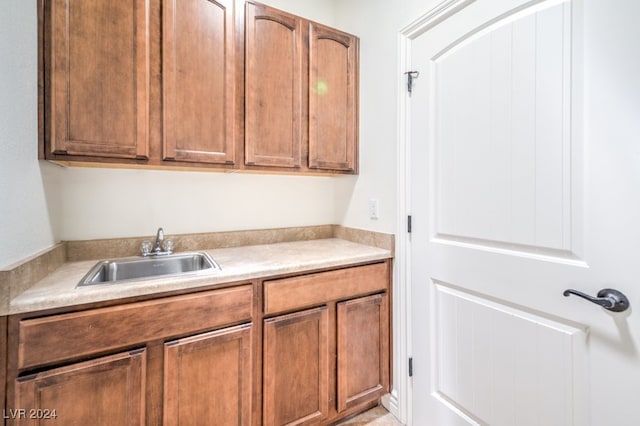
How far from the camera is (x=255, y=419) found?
1352mm

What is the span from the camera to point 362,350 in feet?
5.51

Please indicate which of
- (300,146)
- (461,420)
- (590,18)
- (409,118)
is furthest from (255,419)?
(590,18)

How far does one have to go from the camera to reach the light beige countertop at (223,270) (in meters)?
1.00

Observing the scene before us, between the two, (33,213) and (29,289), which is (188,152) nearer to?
(33,213)

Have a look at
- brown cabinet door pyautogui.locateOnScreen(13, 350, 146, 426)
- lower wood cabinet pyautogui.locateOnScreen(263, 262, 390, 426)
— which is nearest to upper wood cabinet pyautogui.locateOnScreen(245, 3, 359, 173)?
lower wood cabinet pyautogui.locateOnScreen(263, 262, 390, 426)

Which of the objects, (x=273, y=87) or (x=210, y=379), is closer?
(x=210, y=379)

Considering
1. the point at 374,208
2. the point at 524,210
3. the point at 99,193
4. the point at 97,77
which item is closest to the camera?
the point at 524,210

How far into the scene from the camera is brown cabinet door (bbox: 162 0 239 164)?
143 centimetres

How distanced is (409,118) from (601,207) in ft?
3.11

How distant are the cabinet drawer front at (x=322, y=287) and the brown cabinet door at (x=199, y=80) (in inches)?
28.8

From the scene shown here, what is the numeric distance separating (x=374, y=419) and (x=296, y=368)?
673 millimetres

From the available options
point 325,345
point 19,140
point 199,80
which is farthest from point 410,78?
point 19,140

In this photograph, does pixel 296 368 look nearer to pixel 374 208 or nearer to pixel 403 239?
pixel 403 239

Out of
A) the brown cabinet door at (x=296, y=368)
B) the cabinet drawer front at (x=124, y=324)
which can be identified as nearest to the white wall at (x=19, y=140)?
the cabinet drawer front at (x=124, y=324)
